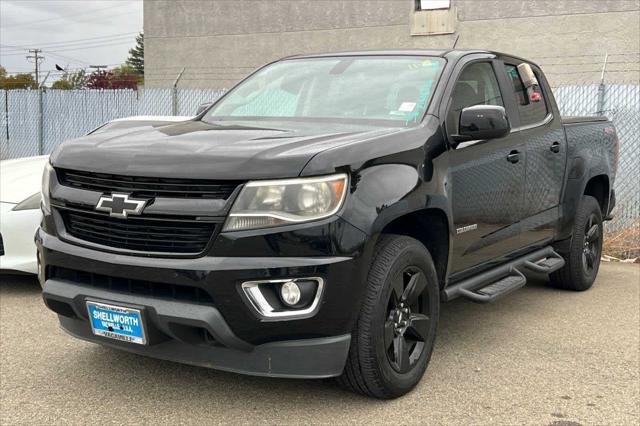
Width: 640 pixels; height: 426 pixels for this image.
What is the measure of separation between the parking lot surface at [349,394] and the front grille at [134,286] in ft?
2.00

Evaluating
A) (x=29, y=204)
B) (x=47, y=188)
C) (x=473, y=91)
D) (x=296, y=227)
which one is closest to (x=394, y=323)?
(x=296, y=227)

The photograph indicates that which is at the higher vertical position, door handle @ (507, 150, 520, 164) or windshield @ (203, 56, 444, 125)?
windshield @ (203, 56, 444, 125)

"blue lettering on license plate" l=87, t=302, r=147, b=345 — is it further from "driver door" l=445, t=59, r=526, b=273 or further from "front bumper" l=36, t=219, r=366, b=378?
"driver door" l=445, t=59, r=526, b=273

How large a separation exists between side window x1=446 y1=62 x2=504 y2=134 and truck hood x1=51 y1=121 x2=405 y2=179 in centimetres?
52

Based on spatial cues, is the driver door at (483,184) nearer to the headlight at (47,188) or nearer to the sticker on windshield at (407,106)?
the sticker on windshield at (407,106)

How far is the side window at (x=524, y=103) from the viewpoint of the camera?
16.4 feet

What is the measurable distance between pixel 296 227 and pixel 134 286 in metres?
0.80

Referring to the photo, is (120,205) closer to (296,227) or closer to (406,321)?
(296,227)

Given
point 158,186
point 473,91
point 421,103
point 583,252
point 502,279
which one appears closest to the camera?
point 158,186

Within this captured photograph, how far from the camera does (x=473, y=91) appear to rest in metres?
4.50

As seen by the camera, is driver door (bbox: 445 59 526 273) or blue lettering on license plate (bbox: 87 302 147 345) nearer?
blue lettering on license plate (bbox: 87 302 147 345)

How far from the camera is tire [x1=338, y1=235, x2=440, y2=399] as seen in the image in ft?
10.9

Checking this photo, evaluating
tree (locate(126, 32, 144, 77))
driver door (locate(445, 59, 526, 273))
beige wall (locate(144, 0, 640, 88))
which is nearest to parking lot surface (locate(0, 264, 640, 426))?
driver door (locate(445, 59, 526, 273))

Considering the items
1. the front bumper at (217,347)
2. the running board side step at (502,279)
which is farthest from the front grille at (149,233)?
the running board side step at (502,279)
